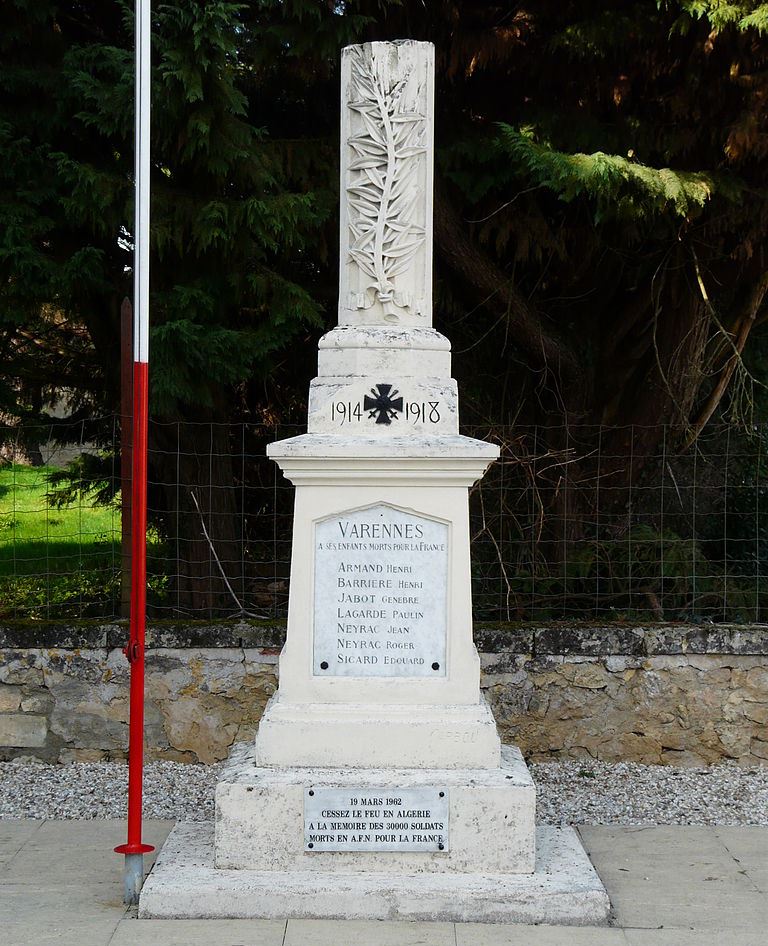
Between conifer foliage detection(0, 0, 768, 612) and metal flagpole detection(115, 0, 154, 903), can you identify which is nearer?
metal flagpole detection(115, 0, 154, 903)

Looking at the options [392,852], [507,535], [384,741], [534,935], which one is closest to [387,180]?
[384,741]

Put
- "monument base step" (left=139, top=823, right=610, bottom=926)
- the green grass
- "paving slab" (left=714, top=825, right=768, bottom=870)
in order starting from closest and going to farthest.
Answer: "monument base step" (left=139, top=823, right=610, bottom=926) < "paving slab" (left=714, top=825, right=768, bottom=870) < the green grass

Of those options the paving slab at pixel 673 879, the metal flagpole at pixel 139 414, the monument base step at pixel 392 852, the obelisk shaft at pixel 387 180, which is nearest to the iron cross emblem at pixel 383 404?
the obelisk shaft at pixel 387 180

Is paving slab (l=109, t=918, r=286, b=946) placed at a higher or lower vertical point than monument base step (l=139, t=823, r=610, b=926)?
lower

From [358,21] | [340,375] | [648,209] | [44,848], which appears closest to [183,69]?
[358,21]

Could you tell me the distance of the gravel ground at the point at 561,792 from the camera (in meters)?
5.59

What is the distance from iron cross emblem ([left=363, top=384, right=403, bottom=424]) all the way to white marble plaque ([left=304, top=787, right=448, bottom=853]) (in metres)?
1.41

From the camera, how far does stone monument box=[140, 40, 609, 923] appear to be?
412 centimetres

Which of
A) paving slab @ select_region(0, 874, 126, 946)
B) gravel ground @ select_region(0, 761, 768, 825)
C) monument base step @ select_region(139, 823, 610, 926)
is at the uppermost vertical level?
monument base step @ select_region(139, 823, 610, 926)

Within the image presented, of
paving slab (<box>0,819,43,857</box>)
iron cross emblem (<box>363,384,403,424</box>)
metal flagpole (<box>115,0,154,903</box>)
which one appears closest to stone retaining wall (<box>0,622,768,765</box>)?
paving slab (<box>0,819,43,857</box>)

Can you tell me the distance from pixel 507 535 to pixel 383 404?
2.74 m

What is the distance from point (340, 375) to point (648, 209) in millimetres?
2432

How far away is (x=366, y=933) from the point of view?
154 inches

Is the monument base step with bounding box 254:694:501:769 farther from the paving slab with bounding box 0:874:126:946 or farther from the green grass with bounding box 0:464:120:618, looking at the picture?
the green grass with bounding box 0:464:120:618
